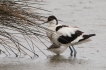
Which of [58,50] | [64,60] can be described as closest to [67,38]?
[58,50]

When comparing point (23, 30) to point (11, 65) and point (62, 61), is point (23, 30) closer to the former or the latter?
point (11, 65)

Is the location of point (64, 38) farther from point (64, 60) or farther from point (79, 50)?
point (64, 60)

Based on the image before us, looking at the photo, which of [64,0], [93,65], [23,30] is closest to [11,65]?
[23,30]

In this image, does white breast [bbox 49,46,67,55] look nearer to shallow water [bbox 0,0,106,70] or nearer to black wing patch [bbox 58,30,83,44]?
shallow water [bbox 0,0,106,70]

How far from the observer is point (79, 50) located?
9281 millimetres

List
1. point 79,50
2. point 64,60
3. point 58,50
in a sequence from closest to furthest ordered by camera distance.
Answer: point 64,60
point 58,50
point 79,50

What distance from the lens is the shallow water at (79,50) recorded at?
7.62 metres

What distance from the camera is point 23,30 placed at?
7258 mm

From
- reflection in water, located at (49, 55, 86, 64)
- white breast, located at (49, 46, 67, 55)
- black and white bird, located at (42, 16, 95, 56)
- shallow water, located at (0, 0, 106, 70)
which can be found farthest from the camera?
black and white bird, located at (42, 16, 95, 56)

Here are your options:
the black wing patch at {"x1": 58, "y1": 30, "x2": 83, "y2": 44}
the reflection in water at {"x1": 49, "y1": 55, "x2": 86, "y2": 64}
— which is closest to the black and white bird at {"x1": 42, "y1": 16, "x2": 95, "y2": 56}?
the black wing patch at {"x1": 58, "y1": 30, "x2": 83, "y2": 44}

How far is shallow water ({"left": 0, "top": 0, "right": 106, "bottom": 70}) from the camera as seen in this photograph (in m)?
7.62

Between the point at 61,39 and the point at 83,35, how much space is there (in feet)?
1.82

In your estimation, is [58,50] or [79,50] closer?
[58,50]

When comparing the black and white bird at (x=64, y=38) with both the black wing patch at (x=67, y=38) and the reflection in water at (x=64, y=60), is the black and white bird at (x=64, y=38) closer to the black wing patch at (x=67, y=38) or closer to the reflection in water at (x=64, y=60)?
the black wing patch at (x=67, y=38)
